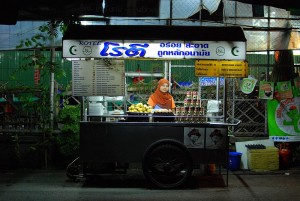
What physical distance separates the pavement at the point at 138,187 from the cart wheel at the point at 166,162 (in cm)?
24

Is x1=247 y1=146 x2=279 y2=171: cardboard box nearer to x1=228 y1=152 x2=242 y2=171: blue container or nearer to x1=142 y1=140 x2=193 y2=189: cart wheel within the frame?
x1=228 y1=152 x2=242 y2=171: blue container

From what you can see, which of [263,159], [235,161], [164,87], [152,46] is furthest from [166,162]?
[263,159]

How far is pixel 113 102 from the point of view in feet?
36.0

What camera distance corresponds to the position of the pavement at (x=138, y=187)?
790cm

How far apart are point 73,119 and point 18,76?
276 centimetres

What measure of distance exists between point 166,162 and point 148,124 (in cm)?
88

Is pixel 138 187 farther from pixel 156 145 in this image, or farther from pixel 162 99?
pixel 162 99

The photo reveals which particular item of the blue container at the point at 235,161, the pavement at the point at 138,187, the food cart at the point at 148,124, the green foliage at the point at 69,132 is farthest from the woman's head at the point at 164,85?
the blue container at the point at 235,161

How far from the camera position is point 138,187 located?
8.80 m

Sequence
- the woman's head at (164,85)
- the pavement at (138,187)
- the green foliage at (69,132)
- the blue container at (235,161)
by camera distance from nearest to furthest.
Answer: the pavement at (138,187)
the woman's head at (164,85)
the green foliage at (69,132)
the blue container at (235,161)

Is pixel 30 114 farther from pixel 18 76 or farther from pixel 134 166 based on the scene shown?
pixel 134 166

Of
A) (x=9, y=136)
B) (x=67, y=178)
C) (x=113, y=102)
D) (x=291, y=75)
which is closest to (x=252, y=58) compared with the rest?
(x=291, y=75)

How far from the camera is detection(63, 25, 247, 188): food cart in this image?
8594 millimetres

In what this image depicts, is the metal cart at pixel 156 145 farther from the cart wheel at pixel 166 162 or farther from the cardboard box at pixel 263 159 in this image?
the cardboard box at pixel 263 159
